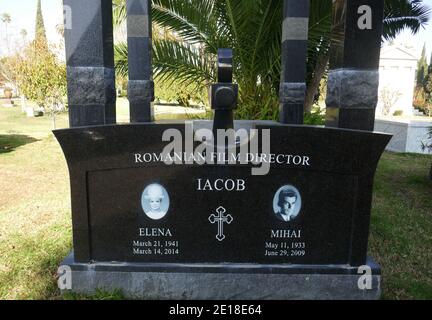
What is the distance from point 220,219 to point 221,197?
0.63 ft

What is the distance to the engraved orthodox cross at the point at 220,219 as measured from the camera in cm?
319

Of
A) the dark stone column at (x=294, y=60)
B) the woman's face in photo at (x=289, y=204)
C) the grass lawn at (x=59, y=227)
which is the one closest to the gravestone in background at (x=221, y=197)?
the woman's face in photo at (x=289, y=204)

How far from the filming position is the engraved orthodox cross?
3186 millimetres

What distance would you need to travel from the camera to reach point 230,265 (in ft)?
10.5

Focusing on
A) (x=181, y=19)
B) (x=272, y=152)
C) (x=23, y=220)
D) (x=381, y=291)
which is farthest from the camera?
(x=181, y=19)

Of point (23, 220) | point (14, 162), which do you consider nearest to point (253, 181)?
point (23, 220)

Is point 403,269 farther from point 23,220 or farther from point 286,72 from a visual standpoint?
point 23,220

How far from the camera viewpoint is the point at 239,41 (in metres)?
5.66

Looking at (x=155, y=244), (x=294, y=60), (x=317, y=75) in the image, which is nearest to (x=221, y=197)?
(x=155, y=244)

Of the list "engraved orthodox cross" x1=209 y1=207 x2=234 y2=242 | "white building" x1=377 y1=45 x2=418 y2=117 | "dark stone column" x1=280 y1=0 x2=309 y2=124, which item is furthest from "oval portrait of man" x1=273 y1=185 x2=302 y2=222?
"white building" x1=377 y1=45 x2=418 y2=117

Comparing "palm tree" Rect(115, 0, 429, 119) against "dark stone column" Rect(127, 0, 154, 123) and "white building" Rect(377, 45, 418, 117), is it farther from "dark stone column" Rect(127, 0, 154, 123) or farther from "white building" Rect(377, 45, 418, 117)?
"white building" Rect(377, 45, 418, 117)

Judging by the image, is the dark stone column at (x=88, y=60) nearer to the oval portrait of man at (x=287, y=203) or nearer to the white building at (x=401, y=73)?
the oval portrait of man at (x=287, y=203)

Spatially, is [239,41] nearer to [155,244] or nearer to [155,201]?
[155,201]

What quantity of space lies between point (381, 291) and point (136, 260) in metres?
2.17
